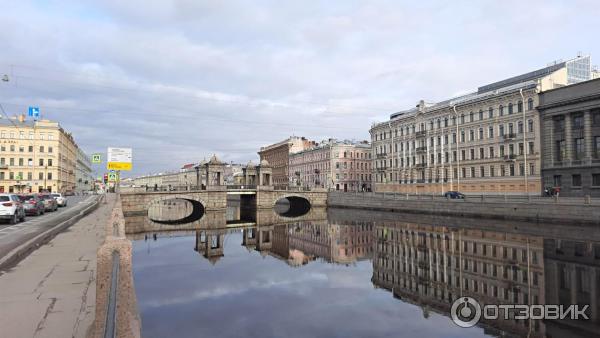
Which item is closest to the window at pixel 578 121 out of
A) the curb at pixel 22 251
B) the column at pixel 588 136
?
the column at pixel 588 136

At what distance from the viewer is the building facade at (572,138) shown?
47.6 meters

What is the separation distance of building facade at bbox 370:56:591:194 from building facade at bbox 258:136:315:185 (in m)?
51.0

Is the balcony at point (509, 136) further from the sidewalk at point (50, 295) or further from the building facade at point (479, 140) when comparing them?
the sidewalk at point (50, 295)

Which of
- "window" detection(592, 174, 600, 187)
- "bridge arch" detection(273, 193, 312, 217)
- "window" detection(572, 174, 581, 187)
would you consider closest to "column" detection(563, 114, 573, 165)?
"window" detection(572, 174, 581, 187)

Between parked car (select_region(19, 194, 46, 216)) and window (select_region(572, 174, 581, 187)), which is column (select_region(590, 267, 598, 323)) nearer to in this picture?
window (select_region(572, 174, 581, 187))

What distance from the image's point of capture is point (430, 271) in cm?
2158

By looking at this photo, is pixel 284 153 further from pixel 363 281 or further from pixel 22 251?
pixel 22 251

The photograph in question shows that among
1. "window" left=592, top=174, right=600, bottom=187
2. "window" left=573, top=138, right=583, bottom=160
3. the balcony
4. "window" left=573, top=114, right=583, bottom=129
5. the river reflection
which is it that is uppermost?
"window" left=573, top=114, right=583, bottom=129

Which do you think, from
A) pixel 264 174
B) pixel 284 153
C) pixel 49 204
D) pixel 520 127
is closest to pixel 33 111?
pixel 49 204

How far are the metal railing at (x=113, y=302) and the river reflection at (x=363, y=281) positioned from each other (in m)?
6.90

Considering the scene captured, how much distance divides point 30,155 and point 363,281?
334 ft

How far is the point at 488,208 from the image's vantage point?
1794 inches

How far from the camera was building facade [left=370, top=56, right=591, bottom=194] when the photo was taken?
56688 mm

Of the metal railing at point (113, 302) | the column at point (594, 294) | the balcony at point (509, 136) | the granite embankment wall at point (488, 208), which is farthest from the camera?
the balcony at point (509, 136)
